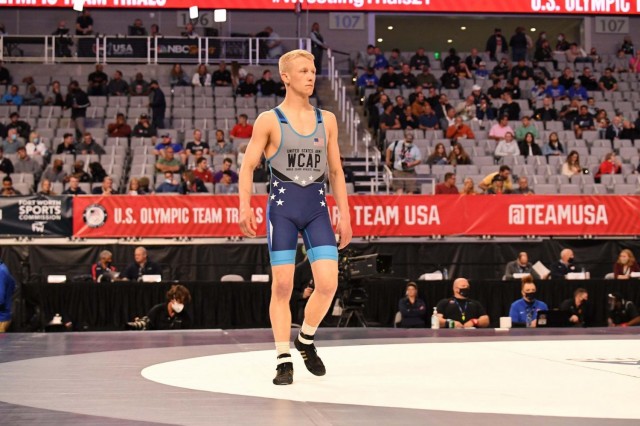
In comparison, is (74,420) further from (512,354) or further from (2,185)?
(2,185)

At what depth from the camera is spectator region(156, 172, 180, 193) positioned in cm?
1706

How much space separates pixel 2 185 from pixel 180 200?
302 centimetres

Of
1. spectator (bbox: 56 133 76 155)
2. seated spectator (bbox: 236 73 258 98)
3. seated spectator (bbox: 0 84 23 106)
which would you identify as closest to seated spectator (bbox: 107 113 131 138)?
spectator (bbox: 56 133 76 155)

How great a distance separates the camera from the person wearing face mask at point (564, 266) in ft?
49.6

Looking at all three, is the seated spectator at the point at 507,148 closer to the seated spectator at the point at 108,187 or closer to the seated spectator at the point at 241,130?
the seated spectator at the point at 241,130

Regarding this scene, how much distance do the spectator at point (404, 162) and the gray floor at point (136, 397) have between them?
32.6ft

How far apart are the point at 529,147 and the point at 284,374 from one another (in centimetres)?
1511

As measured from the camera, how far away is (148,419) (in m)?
4.21

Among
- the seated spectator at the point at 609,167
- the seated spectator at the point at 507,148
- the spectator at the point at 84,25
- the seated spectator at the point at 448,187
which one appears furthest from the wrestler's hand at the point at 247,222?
the spectator at the point at 84,25

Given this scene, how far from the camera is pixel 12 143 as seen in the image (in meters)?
19.3

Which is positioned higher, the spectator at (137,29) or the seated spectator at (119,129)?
the spectator at (137,29)

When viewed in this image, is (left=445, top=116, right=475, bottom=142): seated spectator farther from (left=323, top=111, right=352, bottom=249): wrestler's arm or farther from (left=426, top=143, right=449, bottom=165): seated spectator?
(left=323, top=111, right=352, bottom=249): wrestler's arm

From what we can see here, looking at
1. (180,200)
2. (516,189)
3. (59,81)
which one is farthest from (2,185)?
(516,189)

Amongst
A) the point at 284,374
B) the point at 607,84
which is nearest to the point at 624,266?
the point at 284,374
